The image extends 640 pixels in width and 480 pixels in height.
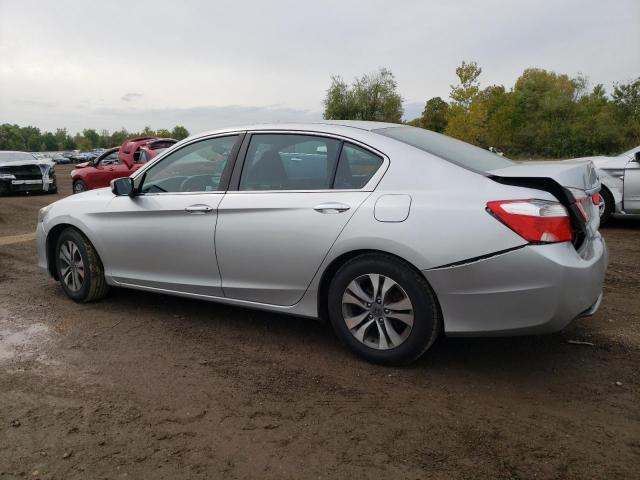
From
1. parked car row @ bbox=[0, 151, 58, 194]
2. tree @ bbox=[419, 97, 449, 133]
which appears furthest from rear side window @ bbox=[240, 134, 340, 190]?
tree @ bbox=[419, 97, 449, 133]

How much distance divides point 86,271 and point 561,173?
12.5 feet

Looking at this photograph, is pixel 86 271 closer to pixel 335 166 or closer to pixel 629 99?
pixel 335 166

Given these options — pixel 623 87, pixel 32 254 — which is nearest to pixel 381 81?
pixel 623 87

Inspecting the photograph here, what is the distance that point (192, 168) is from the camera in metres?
4.38

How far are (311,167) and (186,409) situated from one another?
1.72m

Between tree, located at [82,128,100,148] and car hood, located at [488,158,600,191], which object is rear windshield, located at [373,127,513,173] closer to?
car hood, located at [488,158,600,191]

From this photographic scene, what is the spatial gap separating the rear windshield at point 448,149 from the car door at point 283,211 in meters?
0.30

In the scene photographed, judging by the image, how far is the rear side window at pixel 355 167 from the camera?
3.44m

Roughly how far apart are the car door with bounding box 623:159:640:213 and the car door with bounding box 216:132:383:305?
20.7 feet

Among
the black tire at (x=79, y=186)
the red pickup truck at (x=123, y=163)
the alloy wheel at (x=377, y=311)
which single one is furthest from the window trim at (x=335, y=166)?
the black tire at (x=79, y=186)

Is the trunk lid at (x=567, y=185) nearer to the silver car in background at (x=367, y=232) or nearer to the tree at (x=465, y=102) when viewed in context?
the silver car in background at (x=367, y=232)

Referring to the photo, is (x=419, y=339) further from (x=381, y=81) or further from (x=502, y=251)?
(x=381, y=81)

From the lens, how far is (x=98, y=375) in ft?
11.2

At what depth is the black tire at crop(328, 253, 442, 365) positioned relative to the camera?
317cm
